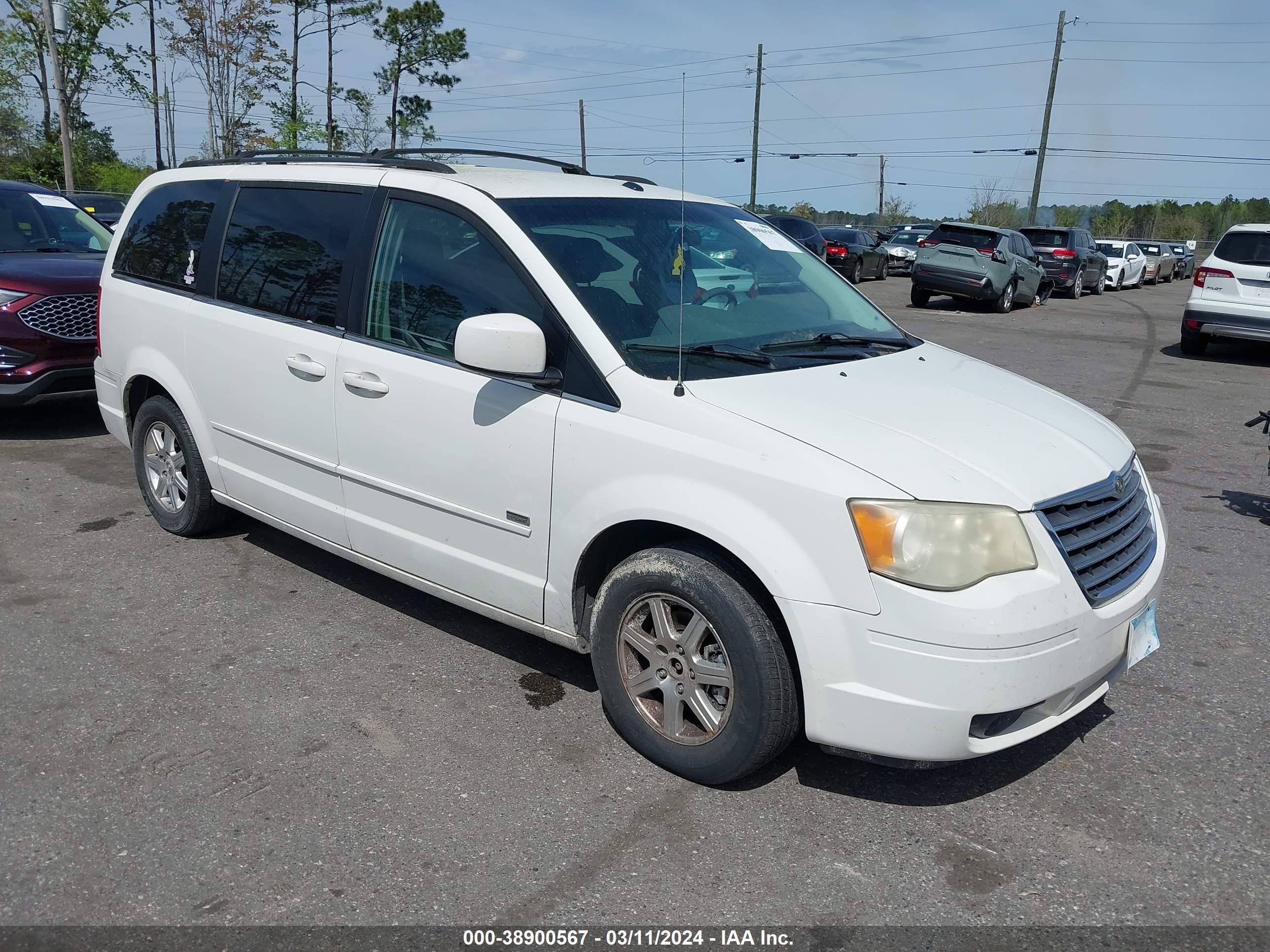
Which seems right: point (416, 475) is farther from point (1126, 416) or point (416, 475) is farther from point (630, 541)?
point (1126, 416)

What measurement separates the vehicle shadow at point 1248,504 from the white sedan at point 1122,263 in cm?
2289

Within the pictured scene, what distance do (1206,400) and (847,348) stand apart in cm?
834

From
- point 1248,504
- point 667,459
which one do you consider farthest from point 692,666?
point 1248,504

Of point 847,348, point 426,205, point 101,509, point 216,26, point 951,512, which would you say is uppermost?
point 216,26

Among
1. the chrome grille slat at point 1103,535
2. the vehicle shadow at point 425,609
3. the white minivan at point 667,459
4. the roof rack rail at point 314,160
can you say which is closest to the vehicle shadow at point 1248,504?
the white minivan at point 667,459

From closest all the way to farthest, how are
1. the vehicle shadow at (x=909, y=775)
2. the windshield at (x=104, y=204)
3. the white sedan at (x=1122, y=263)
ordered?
the vehicle shadow at (x=909, y=775) < the windshield at (x=104, y=204) < the white sedan at (x=1122, y=263)

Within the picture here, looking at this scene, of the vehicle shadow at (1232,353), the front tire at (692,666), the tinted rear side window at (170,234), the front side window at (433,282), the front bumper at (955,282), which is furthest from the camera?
the front bumper at (955,282)

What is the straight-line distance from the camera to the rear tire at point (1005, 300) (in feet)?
64.1

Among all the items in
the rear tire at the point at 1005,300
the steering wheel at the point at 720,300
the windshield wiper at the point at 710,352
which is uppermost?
the steering wheel at the point at 720,300

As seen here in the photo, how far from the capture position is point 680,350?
3.40 m

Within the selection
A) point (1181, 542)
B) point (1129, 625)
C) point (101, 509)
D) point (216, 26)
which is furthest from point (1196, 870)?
point (216, 26)

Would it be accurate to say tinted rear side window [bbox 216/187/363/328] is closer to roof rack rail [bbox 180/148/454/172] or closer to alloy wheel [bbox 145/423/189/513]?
roof rack rail [bbox 180/148/454/172]

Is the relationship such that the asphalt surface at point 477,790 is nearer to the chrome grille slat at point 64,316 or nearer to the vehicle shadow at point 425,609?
the vehicle shadow at point 425,609

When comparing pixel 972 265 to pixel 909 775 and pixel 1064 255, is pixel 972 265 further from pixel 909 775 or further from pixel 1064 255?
pixel 909 775
